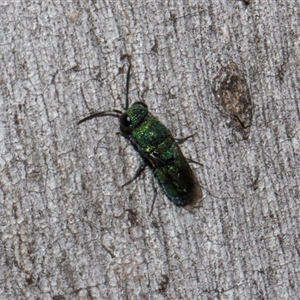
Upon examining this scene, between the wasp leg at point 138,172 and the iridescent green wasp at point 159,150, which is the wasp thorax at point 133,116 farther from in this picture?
the wasp leg at point 138,172

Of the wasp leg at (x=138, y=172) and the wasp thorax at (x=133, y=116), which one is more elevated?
the wasp thorax at (x=133, y=116)

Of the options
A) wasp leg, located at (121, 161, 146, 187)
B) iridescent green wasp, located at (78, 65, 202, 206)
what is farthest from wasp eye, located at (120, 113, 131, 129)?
wasp leg, located at (121, 161, 146, 187)

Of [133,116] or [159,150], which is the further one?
[159,150]

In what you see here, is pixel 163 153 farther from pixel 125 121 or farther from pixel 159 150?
pixel 125 121

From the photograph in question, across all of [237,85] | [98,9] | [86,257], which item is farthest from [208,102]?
[86,257]

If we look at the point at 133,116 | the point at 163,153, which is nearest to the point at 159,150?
the point at 163,153

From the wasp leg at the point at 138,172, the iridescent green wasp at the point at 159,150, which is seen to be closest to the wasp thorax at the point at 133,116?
the iridescent green wasp at the point at 159,150

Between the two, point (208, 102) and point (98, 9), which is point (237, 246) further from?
point (98, 9)
